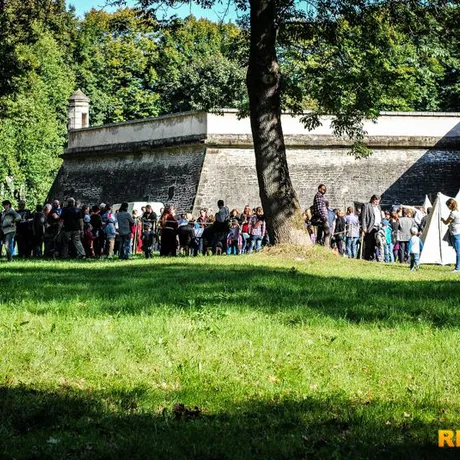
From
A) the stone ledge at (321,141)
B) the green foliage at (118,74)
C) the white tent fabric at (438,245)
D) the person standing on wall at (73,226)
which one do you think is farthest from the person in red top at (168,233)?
the green foliage at (118,74)

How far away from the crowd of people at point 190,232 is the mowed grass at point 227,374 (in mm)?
13831

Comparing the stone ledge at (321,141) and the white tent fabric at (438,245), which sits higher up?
the stone ledge at (321,141)

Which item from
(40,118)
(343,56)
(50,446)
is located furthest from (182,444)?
(40,118)

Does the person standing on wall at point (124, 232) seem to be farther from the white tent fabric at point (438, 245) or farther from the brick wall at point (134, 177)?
the brick wall at point (134, 177)

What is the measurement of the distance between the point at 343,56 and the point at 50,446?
1831cm

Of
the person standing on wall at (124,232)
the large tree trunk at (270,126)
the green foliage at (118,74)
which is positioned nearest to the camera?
the large tree trunk at (270,126)

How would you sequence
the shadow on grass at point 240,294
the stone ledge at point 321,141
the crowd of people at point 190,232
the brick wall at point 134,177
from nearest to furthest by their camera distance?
the shadow on grass at point 240,294, the crowd of people at point 190,232, the stone ledge at point 321,141, the brick wall at point 134,177

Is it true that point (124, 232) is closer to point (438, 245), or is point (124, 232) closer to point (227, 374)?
point (438, 245)

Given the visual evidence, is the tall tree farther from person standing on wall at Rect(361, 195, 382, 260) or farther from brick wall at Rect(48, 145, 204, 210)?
person standing on wall at Rect(361, 195, 382, 260)

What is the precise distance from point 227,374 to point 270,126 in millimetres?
12386

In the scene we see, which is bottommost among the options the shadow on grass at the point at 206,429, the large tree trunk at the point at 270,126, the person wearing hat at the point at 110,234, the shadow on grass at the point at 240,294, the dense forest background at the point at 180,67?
the shadow on grass at the point at 206,429

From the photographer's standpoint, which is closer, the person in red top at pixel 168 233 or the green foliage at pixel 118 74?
the person in red top at pixel 168 233

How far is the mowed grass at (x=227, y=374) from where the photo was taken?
5625 mm

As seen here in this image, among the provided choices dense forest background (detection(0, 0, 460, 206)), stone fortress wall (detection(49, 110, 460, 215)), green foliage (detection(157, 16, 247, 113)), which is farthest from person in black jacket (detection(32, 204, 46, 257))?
green foliage (detection(157, 16, 247, 113))
